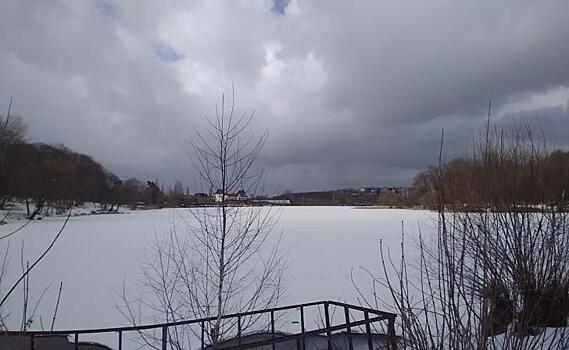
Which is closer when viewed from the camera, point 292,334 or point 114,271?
point 292,334

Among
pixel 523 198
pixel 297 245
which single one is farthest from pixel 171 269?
pixel 523 198

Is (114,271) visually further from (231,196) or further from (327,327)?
(327,327)

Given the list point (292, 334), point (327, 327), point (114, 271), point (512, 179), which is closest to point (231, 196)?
point (292, 334)

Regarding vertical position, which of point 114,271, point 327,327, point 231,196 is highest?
point 231,196

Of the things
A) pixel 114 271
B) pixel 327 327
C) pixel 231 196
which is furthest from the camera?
pixel 114 271

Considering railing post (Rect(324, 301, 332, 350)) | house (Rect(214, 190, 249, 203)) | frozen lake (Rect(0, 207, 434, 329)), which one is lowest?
frozen lake (Rect(0, 207, 434, 329))

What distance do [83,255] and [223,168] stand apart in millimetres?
18015

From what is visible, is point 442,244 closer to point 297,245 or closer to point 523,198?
point 523,198

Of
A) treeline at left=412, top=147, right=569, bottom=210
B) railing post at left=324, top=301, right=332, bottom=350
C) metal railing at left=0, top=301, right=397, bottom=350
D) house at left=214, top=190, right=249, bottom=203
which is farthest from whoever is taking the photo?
house at left=214, top=190, right=249, bottom=203

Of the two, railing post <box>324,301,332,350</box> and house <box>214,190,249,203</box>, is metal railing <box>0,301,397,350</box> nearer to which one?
railing post <box>324,301,332,350</box>

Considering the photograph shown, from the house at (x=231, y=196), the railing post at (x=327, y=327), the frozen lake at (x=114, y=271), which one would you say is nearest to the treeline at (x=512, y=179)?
the frozen lake at (x=114, y=271)

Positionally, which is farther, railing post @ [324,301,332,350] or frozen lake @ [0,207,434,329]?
frozen lake @ [0,207,434,329]

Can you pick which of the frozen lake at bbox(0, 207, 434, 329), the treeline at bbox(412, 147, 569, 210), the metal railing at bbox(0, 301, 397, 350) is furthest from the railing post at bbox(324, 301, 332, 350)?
the treeline at bbox(412, 147, 569, 210)

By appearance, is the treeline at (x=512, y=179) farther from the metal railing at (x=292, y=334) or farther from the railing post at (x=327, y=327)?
the railing post at (x=327, y=327)
